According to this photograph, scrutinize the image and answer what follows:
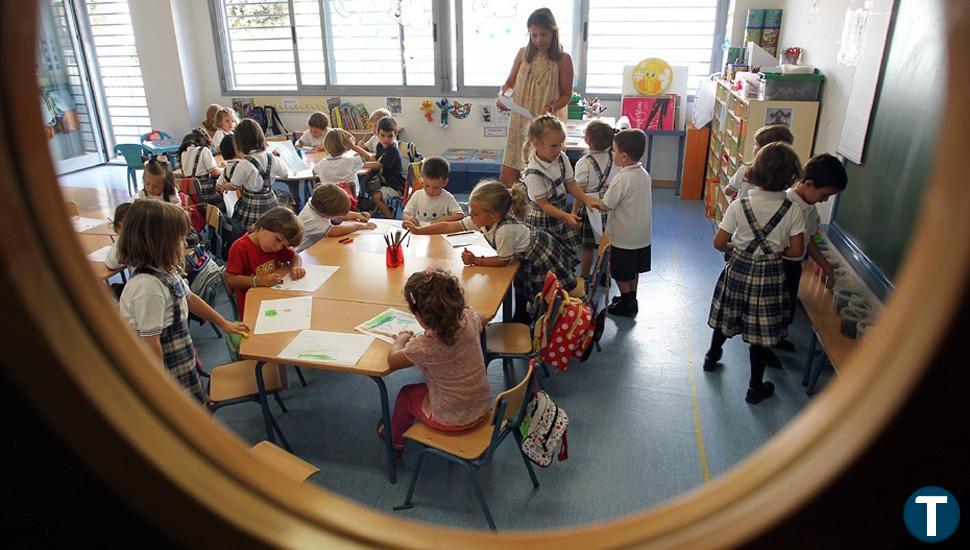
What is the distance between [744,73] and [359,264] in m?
4.01

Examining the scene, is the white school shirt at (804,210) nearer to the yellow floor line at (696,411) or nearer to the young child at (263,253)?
the yellow floor line at (696,411)

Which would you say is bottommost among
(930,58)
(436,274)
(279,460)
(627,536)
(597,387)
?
(597,387)

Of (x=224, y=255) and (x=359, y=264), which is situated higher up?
(x=359, y=264)

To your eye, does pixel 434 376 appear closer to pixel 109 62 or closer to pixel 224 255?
pixel 224 255

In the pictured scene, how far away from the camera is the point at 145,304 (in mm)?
2188

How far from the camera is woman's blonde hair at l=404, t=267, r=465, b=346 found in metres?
2.20

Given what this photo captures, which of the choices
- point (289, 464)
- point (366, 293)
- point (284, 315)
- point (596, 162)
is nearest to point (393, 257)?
point (366, 293)

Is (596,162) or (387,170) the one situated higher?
(596,162)

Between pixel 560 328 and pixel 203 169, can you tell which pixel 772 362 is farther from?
pixel 203 169

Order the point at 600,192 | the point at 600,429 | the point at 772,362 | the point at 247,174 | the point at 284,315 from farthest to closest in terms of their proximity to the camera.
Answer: the point at 247,174 < the point at 600,192 < the point at 772,362 < the point at 600,429 < the point at 284,315

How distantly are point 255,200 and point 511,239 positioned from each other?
228 cm

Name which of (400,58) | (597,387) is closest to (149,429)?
(597,387)

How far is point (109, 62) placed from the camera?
27.5 ft

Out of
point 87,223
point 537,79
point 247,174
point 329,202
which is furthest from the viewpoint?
point 537,79
